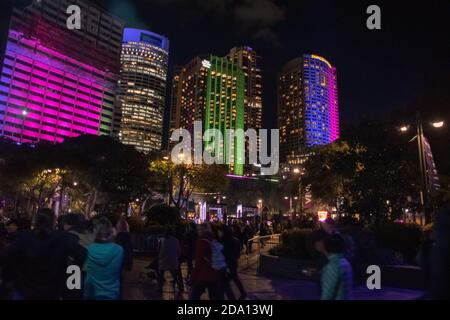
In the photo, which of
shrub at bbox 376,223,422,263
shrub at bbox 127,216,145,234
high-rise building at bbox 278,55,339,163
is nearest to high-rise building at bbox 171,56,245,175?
high-rise building at bbox 278,55,339,163

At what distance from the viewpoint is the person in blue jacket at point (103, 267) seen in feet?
14.5

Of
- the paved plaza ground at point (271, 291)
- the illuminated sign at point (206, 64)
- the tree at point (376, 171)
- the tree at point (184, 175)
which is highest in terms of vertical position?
the illuminated sign at point (206, 64)

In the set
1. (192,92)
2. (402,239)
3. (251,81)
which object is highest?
(251,81)

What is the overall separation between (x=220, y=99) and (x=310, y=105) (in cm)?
4992

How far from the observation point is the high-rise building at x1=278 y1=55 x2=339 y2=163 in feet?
611

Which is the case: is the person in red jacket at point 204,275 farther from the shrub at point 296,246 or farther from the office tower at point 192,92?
the office tower at point 192,92

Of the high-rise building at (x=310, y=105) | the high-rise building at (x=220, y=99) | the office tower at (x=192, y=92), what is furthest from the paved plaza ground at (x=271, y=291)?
the high-rise building at (x=310, y=105)

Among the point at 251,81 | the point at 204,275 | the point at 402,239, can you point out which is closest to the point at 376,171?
the point at 402,239

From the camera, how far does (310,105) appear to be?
187 metres

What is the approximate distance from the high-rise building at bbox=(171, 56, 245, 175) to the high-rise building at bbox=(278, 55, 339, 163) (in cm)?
3064

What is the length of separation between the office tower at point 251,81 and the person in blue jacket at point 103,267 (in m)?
184

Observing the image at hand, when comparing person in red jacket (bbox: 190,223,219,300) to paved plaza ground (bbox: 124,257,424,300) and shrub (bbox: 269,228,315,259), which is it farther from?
shrub (bbox: 269,228,315,259)

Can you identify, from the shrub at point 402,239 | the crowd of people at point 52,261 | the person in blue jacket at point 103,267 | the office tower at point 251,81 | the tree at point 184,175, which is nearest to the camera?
the crowd of people at point 52,261

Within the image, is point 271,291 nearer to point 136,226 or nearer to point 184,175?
point 136,226
